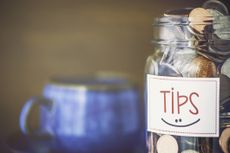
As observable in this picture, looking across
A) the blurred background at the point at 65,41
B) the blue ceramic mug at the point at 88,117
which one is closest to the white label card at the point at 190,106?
the blue ceramic mug at the point at 88,117

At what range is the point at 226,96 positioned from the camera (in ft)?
1.17

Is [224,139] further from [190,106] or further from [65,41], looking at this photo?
[65,41]

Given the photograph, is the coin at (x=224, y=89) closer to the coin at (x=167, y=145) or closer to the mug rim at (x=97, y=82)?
→ the coin at (x=167, y=145)

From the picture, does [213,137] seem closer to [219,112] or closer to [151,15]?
[219,112]

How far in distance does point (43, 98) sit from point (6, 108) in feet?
0.33

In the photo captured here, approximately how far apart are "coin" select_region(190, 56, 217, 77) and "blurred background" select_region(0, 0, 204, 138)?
0.23m

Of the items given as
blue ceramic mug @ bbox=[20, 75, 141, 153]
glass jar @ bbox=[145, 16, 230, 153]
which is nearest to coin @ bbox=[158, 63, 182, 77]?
glass jar @ bbox=[145, 16, 230, 153]

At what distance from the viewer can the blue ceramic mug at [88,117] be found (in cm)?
47

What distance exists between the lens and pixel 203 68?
14.0 inches

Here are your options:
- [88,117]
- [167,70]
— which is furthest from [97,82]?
[167,70]

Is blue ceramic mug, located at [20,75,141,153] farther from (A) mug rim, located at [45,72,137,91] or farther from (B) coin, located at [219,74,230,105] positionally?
(B) coin, located at [219,74,230,105]

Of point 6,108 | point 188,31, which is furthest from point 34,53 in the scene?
point 188,31

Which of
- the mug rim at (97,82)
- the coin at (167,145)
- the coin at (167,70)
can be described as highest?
the coin at (167,70)

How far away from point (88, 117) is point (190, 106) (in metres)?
0.15
